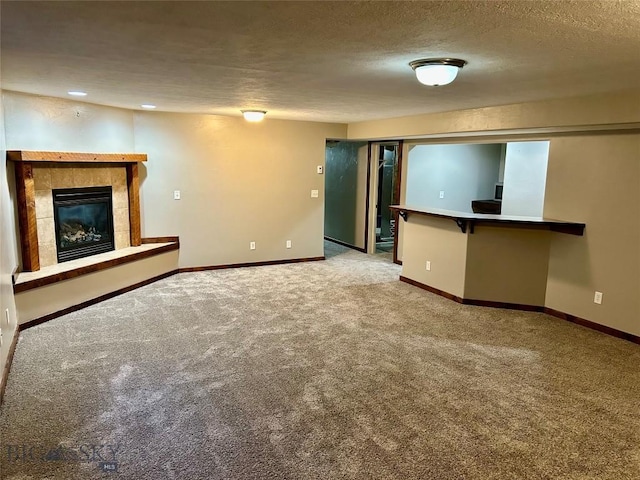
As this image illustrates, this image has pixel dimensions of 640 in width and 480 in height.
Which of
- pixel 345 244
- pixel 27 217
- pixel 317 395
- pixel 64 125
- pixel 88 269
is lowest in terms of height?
pixel 317 395

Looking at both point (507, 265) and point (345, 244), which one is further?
point (345, 244)

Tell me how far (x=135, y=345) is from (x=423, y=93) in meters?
3.33

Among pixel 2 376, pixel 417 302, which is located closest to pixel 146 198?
pixel 2 376

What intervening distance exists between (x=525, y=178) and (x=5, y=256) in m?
6.30

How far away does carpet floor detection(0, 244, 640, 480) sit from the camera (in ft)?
7.64

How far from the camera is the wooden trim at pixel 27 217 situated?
4.20 meters

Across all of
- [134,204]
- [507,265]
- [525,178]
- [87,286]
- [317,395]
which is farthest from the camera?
[525,178]

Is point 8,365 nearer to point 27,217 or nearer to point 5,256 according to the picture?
point 5,256

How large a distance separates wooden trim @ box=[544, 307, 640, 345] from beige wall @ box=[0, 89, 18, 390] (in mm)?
5040

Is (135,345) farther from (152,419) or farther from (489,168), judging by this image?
(489,168)

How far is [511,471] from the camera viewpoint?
89.6 inches

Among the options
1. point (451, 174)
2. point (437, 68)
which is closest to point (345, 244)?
point (451, 174)

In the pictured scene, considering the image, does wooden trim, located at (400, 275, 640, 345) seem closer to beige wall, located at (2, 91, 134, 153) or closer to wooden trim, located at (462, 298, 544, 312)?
wooden trim, located at (462, 298, 544, 312)

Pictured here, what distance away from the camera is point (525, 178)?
249 inches
